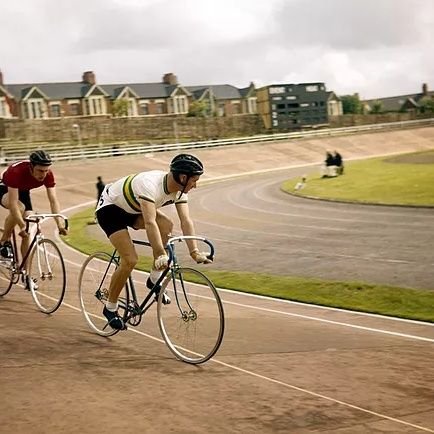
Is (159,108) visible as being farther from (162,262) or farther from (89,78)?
(162,262)

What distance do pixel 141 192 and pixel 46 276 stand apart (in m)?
3.10

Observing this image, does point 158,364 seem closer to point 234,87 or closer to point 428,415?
point 428,415

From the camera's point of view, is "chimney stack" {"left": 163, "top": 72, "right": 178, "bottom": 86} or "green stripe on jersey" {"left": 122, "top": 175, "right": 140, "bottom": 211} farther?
"chimney stack" {"left": 163, "top": 72, "right": 178, "bottom": 86}

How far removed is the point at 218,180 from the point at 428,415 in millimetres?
46961

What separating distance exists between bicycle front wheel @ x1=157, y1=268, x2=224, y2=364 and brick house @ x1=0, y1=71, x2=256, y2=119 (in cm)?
10016

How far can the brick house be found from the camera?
359 ft

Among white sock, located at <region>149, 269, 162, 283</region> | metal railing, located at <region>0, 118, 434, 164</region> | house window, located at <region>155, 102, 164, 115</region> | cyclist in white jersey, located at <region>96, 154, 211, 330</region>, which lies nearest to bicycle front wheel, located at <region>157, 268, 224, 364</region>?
cyclist in white jersey, located at <region>96, 154, 211, 330</region>

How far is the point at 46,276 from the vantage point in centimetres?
816

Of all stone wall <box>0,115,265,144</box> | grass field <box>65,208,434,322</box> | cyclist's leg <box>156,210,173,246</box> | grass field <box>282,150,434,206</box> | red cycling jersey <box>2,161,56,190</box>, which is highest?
stone wall <box>0,115,265,144</box>

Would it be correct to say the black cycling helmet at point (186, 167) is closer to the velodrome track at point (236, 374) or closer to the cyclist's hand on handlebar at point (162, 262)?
the cyclist's hand on handlebar at point (162, 262)

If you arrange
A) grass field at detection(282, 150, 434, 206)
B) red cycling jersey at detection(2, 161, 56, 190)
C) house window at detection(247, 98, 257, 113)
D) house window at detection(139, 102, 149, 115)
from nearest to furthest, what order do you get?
1. red cycling jersey at detection(2, 161, 56, 190)
2. grass field at detection(282, 150, 434, 206)
3. house window at detection(139, 102, 149, 115)
4. house window at detection(247, 98, 257, 113)

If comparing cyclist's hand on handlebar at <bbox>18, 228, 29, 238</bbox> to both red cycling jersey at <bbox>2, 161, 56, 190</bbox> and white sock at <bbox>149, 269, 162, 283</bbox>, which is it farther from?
white sock at <bbox>149, 269, 162, 283</bbox>


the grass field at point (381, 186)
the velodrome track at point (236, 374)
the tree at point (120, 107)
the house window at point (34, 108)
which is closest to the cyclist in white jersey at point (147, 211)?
the velodrome track at point (236, 374)

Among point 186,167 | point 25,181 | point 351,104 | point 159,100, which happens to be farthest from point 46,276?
point 351,104
